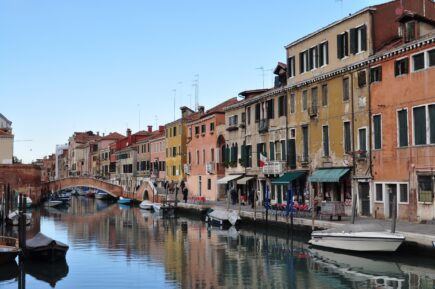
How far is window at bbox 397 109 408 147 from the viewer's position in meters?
23.7

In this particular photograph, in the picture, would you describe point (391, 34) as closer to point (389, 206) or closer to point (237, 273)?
point (389, 206)

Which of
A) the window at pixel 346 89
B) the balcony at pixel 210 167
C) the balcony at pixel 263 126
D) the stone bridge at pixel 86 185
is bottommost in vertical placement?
the stone bridge at pixel 86 185

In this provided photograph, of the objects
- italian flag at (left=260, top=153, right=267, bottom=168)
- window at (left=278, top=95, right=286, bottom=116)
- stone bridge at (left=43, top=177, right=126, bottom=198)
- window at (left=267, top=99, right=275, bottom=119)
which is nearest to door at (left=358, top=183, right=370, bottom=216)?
window at (left=278, top=95, right=286, bottom=116)

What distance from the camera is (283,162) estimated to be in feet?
111

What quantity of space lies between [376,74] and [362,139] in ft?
9.77

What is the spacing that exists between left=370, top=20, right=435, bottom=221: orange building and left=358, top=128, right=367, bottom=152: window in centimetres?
57

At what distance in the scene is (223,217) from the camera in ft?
110

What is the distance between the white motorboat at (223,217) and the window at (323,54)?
31.3ft

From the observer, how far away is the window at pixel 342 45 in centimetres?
2781

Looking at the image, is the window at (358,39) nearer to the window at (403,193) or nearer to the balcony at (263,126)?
the window at (403,193)

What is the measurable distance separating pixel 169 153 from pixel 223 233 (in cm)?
2805

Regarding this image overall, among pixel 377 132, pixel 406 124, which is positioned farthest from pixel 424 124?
pixel 377 132

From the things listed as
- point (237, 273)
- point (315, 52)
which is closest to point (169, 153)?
point (315, 52)

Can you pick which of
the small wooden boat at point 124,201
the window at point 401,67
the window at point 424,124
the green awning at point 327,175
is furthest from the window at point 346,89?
the small wooden boat at point 124,201
